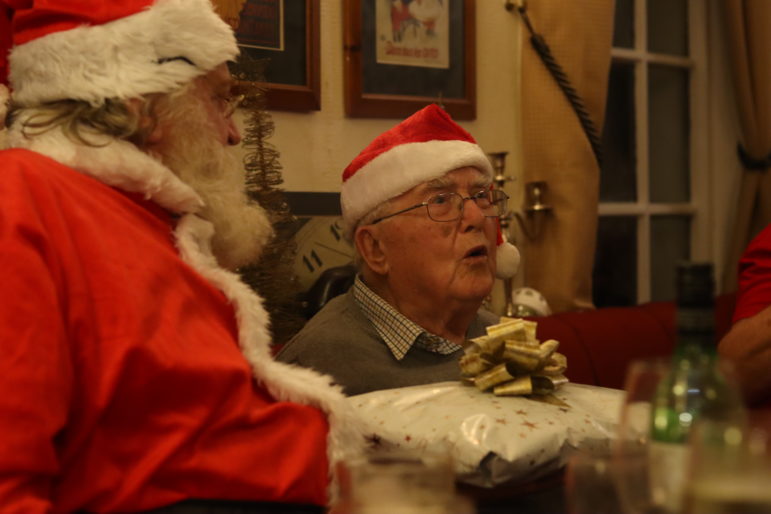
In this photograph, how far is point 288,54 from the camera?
7.18 feet

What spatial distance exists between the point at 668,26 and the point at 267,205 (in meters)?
2.14

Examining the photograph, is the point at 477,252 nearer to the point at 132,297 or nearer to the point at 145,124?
the point at 145,124

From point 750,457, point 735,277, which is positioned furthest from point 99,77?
point 735,277

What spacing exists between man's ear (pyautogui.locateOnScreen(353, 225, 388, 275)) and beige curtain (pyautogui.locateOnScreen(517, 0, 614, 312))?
1005 millimetres

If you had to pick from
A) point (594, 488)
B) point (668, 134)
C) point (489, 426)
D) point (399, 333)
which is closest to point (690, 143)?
point (668, 134)

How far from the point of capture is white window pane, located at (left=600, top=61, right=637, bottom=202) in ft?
10.5

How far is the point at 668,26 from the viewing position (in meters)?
3.37

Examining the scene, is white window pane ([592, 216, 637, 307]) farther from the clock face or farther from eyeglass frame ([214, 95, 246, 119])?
eyeglass frame ([214, 95, 246, 119])

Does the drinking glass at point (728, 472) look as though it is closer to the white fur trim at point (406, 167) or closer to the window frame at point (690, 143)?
the white fur trim at point (406, 167)

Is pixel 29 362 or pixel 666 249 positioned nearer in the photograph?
pixel 29 362

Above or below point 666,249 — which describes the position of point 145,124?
above

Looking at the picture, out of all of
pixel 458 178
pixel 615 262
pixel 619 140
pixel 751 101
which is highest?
pixel 751 101

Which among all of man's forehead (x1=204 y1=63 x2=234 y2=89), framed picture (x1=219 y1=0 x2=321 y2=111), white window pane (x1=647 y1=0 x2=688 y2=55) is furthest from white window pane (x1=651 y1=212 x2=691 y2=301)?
man's forehead (x1=204 y1=63 x2=234 y2=89)

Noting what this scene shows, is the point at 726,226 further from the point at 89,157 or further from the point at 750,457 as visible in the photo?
the point at 750,457
